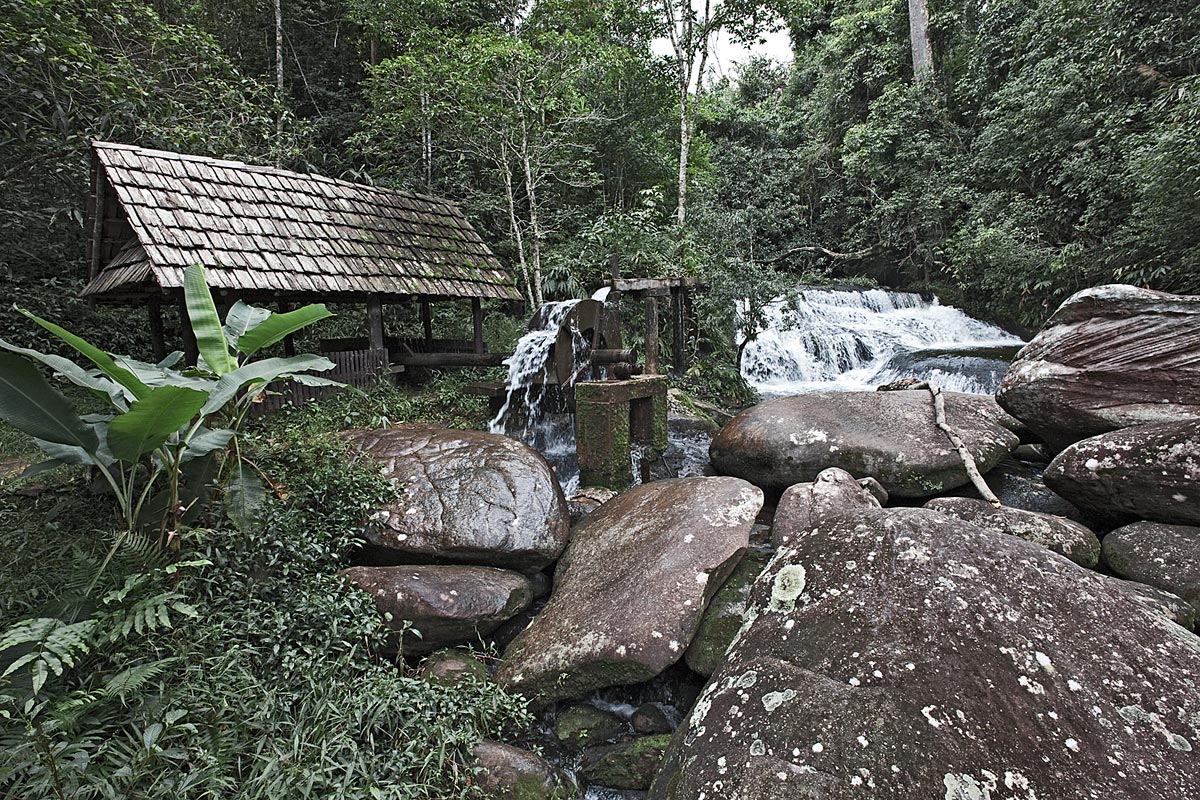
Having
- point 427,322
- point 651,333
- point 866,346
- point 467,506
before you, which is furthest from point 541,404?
point 866,346

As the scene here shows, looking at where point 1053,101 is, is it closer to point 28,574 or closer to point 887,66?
point 887,66

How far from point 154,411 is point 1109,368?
7.64 meters

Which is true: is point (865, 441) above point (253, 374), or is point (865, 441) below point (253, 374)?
below

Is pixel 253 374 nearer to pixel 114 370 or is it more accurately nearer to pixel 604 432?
pixel 114 370

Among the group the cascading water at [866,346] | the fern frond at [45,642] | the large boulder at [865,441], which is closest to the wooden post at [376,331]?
the large boulder at [865,441]

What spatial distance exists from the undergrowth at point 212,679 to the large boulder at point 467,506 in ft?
1.38

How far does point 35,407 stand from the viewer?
9.56 feet

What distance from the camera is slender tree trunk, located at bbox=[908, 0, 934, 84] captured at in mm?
15867

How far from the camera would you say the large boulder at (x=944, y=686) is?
64.9 inches

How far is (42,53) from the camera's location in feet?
22.0

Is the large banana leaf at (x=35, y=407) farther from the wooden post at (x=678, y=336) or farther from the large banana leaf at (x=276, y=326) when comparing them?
the wooden post at (x=678, y=336)

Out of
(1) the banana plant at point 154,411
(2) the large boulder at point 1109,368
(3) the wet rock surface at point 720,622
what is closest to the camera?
(1) the banana plant at point 154,411

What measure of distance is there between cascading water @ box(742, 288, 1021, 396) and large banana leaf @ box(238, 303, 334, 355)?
26.3 feet

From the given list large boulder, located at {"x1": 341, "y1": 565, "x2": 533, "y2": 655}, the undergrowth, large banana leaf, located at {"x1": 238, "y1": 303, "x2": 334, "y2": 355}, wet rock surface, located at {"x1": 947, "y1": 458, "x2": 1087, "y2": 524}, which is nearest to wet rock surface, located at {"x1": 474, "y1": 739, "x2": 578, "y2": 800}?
the undergrowth
